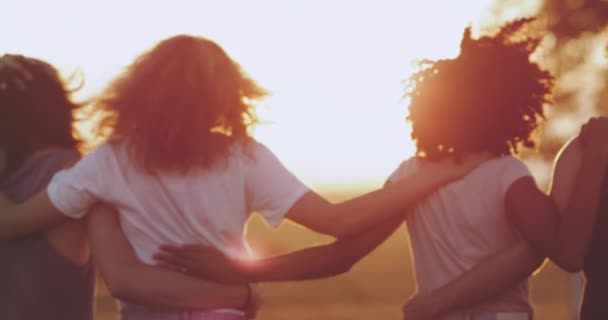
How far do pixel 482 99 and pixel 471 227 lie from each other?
0.47 metres

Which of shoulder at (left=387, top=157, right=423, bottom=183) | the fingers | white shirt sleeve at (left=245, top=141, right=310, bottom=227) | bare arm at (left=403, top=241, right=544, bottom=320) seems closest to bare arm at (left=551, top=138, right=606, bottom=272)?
bare arm at (left=403, top=241, right=544, bottom=320)

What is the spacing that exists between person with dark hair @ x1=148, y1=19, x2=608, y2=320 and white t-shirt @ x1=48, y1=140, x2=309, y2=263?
0.56ft

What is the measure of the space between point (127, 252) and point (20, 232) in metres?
0.50

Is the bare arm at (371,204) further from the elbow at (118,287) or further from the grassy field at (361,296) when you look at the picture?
the grassy field at (361,296)

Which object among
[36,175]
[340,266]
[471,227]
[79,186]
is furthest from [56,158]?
[471,227]

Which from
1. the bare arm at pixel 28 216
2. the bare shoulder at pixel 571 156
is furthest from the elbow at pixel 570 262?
the bare arm at pixel 28 216

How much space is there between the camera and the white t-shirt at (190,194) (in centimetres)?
709

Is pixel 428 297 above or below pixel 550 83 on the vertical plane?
below

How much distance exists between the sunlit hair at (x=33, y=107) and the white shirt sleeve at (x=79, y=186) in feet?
1.35

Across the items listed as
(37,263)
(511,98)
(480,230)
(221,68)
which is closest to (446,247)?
(480,230)

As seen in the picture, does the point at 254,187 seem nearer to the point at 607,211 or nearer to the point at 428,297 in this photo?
the point at 428,297

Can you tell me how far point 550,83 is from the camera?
7.51 metres

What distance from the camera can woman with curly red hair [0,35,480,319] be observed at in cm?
709

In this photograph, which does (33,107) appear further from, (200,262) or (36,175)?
(200,262)
